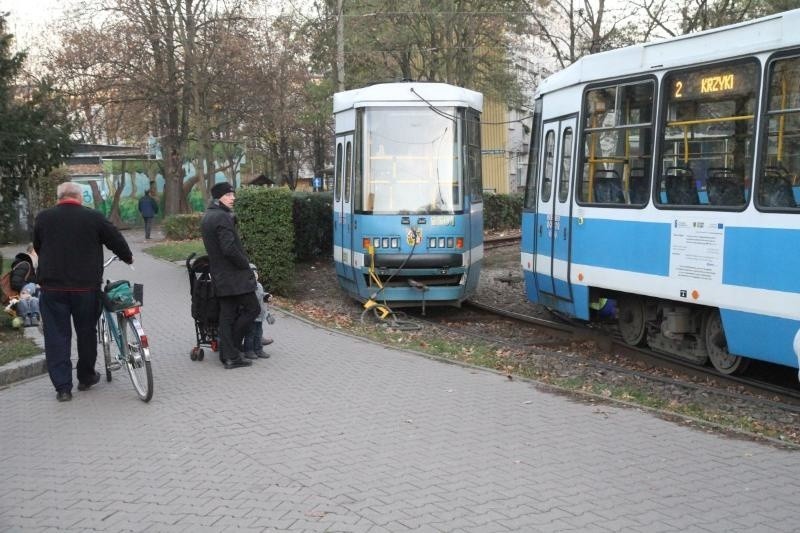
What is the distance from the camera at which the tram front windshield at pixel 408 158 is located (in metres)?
12.7

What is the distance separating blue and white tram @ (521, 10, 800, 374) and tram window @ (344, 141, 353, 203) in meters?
3.09

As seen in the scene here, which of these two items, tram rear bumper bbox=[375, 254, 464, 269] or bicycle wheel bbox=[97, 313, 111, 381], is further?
tram rear bumper bbox=[375, 254, 464, 269]

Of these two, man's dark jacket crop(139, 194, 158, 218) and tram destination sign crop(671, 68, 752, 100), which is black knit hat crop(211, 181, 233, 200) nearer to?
tram destination sign crop(671, 68, 752, 100)

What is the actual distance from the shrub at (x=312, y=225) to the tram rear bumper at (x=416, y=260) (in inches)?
238

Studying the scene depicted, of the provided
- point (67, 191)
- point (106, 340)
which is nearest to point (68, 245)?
point (67, 191)

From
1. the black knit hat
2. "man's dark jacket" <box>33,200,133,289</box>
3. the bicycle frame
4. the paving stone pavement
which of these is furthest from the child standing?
"man's dark jacket" <box>33,200,133,289</box>

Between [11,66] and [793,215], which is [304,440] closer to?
[793,215]

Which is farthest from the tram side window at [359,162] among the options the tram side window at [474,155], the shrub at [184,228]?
the shrub at [184,228]

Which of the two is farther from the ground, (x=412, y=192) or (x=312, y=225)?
(x=412, y=192)

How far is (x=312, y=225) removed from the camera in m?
18.8

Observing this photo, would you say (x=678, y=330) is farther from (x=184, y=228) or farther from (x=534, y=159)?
(x=184, y=228)

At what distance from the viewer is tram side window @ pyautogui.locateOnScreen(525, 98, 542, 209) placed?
11.9m

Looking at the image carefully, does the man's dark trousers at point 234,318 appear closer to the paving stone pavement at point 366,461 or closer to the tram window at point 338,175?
the paving stone pavement at point 366,461

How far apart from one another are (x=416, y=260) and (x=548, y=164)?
7.95 ft
